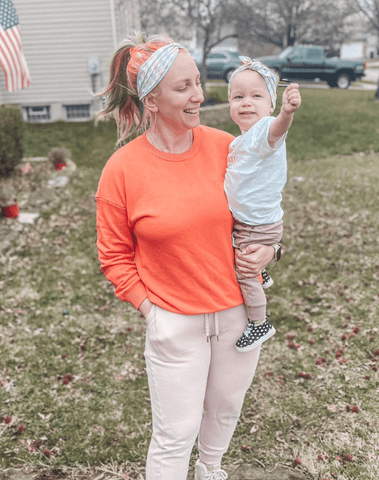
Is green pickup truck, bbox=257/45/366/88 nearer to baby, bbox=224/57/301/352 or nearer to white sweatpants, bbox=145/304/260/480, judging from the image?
baby, bbox=224/57/301/352

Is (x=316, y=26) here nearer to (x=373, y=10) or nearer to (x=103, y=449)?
(x=373, y=10)

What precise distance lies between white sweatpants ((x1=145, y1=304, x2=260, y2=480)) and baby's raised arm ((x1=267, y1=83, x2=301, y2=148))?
2.80 ft

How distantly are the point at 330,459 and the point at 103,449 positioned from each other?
1577 millimetres

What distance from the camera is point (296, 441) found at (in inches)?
135

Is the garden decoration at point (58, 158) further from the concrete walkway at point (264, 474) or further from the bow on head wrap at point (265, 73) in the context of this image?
the bow on head wrap at point (265, 73)

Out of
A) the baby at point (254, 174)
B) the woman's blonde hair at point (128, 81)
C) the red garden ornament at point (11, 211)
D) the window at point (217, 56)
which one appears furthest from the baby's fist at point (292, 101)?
the window at point (217, 56)

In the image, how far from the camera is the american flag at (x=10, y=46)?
8055 millimetres

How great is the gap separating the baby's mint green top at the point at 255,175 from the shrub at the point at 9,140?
7.77 meters

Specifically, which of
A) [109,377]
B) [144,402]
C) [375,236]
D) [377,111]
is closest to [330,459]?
[144,402]

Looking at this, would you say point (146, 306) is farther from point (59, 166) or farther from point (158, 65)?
point (59, 166)

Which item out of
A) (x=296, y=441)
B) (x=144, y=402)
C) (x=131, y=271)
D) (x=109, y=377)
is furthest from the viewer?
(x=109, y=377)

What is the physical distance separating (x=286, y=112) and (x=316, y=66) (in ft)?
80.5

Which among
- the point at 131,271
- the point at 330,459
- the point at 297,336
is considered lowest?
the point at 297,336

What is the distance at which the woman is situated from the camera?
2055mm
